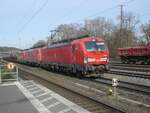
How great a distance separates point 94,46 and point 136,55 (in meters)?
26.4

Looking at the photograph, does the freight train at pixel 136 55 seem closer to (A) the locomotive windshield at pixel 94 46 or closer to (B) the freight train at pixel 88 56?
(B) the freight train at pixel 88 56

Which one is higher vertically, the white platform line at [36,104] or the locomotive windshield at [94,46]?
the locomotive windshield at [94,46]

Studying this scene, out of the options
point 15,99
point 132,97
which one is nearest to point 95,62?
point 132,97

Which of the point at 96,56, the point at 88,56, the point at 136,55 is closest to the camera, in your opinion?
the point at 88,56

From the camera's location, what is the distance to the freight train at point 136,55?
51.3 m

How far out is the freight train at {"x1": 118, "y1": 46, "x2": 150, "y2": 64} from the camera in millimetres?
51347

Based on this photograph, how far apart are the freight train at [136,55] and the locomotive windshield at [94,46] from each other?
2255cm

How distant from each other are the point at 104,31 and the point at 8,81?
84.5 metres

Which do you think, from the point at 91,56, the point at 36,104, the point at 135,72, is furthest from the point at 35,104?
the point at 135,72

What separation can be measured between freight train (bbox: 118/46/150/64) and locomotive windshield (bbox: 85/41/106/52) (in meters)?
22.5

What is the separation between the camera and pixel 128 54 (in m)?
56.6

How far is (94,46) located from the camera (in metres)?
28.8

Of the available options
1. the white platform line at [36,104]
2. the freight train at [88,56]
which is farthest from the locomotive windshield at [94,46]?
the white platform line at [36,104]

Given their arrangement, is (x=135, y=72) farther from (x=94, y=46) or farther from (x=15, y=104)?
(x=15, y=104)
